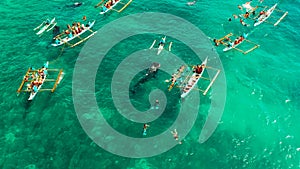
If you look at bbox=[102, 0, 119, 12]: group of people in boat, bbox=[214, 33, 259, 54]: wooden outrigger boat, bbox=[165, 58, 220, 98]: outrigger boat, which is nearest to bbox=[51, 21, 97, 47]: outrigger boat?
bbox=[102, 0, 119, 12]: group of people in boat

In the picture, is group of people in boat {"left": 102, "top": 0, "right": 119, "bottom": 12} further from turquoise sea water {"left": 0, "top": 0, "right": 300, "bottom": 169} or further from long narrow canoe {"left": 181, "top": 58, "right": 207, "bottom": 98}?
long narrow canoe {"left": 181, "top": 58, "right": 207, "bottom": 98}

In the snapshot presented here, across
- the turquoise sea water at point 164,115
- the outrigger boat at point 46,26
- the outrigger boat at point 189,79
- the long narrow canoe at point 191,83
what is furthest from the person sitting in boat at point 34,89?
the long narrow canoe at point 191,83

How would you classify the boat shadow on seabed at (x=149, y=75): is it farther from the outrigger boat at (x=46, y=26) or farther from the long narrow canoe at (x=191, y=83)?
the outrigger boat at (x=46, y=26)

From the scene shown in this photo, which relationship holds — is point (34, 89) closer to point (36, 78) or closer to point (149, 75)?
point (36, 78)

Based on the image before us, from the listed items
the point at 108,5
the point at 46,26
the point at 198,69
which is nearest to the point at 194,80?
the point at 198,69

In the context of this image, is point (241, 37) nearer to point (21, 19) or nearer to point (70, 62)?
point (70, 62)

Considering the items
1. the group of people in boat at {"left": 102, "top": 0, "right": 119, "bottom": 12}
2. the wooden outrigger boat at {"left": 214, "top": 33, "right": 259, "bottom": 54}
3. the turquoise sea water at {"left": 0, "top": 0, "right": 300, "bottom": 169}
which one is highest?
the group of people in boat at {"left": 102, "top": 0, "right": 119, "bottom": 12}

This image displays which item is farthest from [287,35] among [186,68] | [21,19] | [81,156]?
[21,19]
